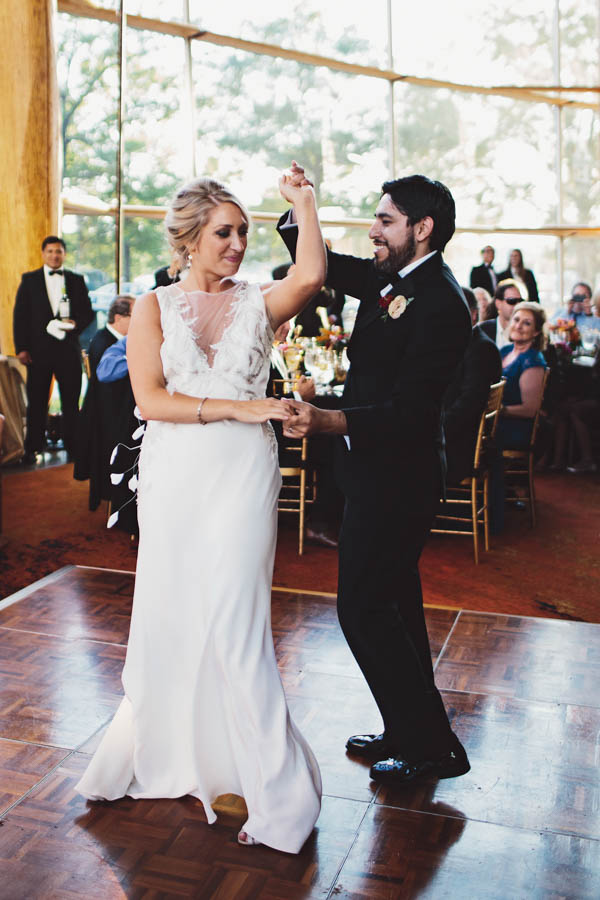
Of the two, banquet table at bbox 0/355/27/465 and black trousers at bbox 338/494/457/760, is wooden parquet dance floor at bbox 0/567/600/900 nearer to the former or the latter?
black trousers at bbox 338/494/457/760

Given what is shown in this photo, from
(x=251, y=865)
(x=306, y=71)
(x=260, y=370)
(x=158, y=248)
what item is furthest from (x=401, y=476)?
(x=306, y=71)

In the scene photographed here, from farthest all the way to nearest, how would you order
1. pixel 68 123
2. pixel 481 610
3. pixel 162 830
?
pixel 68 123
pixel 481 610
pixel 162 830

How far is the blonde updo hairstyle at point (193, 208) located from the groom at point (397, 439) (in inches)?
8.2

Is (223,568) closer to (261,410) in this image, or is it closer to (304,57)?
(261,410)

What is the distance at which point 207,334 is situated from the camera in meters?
2.40

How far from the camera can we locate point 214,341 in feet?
7.89

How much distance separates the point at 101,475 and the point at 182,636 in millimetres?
3221

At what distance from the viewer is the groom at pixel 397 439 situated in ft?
7.82

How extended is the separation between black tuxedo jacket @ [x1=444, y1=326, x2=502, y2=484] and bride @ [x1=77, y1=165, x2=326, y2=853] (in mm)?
2716

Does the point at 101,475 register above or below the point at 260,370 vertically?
below

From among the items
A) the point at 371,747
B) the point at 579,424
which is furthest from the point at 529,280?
the point at 371,747

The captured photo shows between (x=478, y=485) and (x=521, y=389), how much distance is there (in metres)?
0.92

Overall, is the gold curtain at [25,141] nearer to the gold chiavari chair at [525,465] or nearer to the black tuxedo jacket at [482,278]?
the gold chiavari chair at [525,465]

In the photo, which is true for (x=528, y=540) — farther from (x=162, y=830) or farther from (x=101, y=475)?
(x=162, y=830)
